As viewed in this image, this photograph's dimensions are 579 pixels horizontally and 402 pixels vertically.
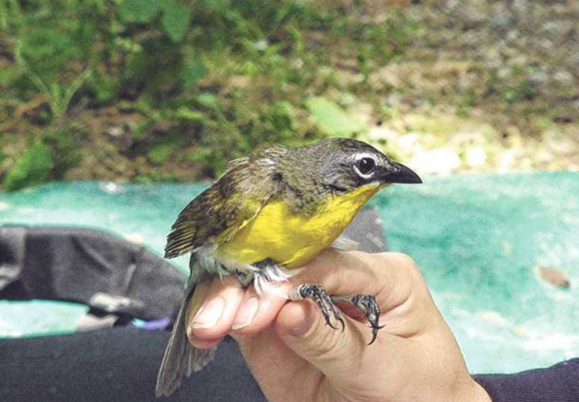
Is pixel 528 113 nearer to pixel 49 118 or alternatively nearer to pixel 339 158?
pixel 49 118

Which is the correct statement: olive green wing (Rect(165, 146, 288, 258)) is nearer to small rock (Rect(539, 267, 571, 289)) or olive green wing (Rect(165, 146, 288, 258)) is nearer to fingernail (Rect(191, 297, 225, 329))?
fingernail (Rect(191, 297, 225, 329))

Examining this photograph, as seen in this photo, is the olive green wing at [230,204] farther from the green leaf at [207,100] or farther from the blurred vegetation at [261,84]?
the green leaf at [207,100]

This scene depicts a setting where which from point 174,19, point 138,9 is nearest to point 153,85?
point 174,19

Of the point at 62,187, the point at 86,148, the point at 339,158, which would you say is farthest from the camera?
the point at 86,148

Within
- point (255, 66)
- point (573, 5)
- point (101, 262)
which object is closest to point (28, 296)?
point (101, 262)

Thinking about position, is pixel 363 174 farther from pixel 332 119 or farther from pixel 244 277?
pixel 332 119

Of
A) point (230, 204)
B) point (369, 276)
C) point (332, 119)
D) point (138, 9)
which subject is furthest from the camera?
point (332, 119)
